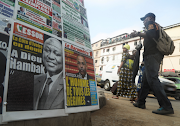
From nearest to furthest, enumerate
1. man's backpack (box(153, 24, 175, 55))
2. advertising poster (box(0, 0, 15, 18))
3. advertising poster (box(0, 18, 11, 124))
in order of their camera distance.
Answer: advertising poster (box(0, 18, 11, 124)), advertising poster (box(0, 0, 15, 18)), man's backpack (box(153, 24, 175, 55))

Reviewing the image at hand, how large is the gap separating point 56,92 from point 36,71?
243 mm

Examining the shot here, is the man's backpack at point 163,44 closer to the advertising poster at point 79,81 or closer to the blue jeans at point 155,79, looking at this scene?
the blue jeans at point 155,79

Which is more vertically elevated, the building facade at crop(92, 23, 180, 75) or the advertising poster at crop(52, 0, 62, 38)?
the building facade at crop(92, 23, 180, 75)

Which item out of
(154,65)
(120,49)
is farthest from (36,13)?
(120,49)

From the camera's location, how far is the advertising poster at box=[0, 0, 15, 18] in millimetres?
993

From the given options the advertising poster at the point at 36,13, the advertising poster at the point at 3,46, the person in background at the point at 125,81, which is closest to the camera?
the advertising poster at the point at 3,46

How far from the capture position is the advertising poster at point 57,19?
1370 millimetres

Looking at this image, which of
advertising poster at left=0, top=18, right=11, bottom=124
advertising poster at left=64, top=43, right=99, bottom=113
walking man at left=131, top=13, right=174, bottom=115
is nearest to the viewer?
advertising poster at left=0, top=18, right=11, bottom=124

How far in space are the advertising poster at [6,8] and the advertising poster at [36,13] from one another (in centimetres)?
5

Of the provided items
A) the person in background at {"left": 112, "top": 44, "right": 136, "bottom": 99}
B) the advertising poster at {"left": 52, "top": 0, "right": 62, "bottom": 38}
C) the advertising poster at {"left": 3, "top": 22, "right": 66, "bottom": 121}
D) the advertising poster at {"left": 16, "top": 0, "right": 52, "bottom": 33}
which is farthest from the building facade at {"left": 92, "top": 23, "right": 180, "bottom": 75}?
the advertising poster at {"left": 3, "top": 22, "right": 66, "bottom": 121}

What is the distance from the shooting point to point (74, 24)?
65.9 inches

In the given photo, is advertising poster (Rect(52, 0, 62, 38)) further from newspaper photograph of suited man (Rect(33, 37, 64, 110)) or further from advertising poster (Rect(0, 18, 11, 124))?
advertising poster (Rect(0, 18, 11, 124))

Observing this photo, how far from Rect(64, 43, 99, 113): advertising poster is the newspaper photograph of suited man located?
8 centimetres

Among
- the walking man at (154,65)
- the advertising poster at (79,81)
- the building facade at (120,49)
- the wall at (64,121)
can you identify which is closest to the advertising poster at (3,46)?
the wall at (64,121)
